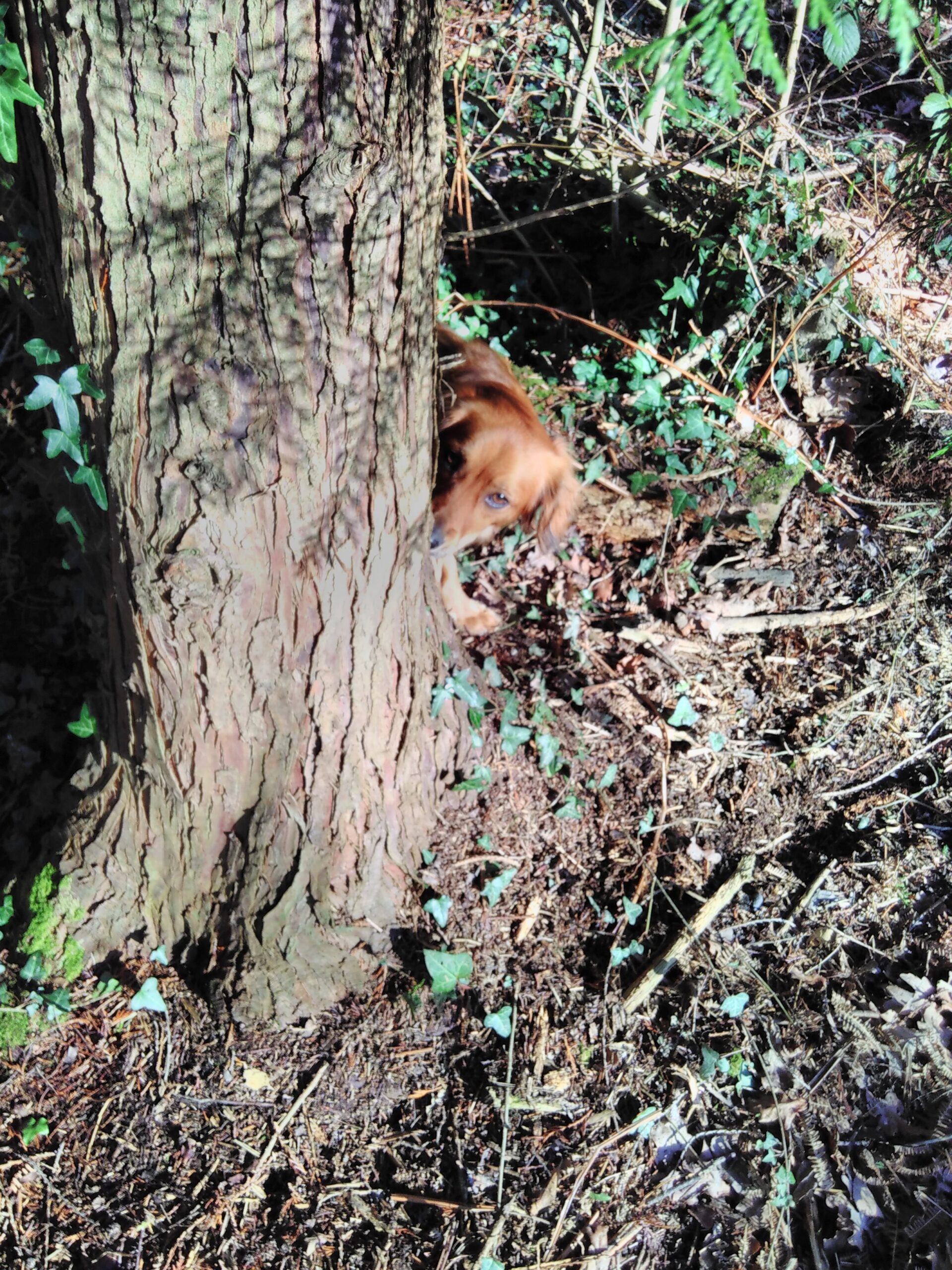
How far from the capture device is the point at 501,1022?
263 cm

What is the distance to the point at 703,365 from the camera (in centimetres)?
480

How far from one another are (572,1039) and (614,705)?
4.12 ft

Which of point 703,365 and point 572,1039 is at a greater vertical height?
point 703,365

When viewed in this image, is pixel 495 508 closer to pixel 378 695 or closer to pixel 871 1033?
pixel 378 695

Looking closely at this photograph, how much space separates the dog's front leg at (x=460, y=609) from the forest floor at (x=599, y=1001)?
0.56 feet

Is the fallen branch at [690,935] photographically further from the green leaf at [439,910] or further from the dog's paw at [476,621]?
the dog's paw at [476,621]

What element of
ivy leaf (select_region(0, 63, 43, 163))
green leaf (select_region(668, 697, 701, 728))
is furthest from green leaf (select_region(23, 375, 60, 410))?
green leaf (select_region(668, 697, 701, 728))

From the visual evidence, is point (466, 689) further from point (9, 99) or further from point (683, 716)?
point (9, 99)

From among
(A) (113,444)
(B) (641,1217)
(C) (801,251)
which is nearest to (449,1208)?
(B) (641,1217)

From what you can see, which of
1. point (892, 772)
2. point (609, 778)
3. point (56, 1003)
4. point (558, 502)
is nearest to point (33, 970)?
point (56, 1003)

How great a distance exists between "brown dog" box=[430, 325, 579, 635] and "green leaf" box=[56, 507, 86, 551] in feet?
4.78

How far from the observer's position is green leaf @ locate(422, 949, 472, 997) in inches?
104

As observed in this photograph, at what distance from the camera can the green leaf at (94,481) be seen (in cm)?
188

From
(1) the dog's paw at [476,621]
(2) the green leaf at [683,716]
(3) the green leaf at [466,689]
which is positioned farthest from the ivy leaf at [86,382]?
(2) the green leaf at [683,716]
